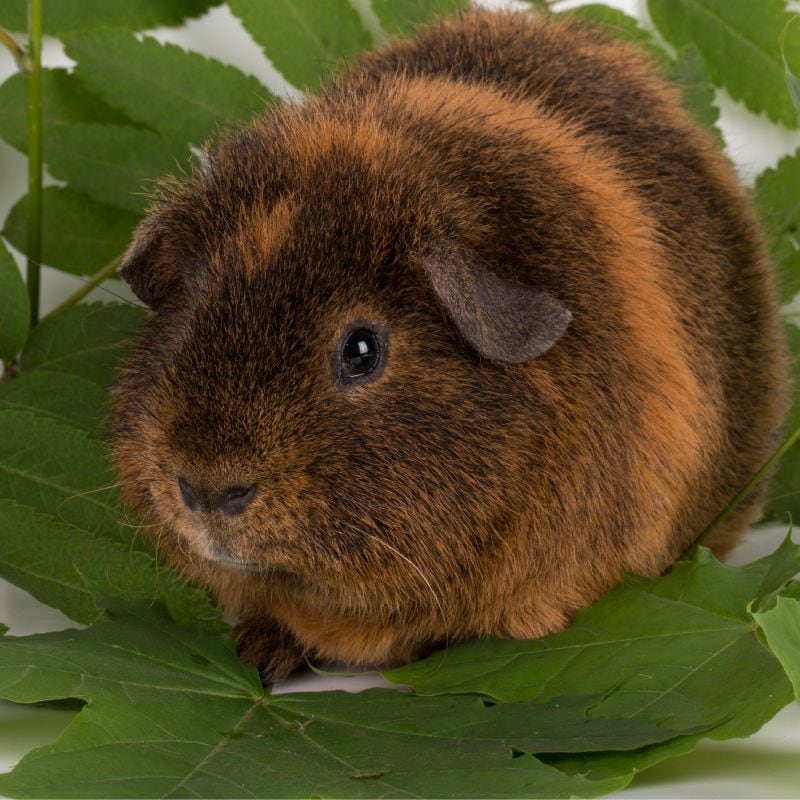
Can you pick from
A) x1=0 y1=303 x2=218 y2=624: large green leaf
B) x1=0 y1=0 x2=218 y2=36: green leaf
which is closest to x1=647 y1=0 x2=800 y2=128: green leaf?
x1=0 y1=0 x2=218 y2=36: green leaf

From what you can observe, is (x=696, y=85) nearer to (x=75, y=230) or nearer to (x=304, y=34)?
(x=304, y=34)

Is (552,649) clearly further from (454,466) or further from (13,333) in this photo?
(13,333)

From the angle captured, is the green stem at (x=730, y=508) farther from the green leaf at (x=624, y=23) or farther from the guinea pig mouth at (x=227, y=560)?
the green leaf at (x=624, y=23)

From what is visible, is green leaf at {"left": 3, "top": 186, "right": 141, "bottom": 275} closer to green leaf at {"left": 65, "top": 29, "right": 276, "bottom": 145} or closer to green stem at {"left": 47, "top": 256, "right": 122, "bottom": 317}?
green stem at {"left": 47, "top": 256, "right": 122, "bottom": 317}

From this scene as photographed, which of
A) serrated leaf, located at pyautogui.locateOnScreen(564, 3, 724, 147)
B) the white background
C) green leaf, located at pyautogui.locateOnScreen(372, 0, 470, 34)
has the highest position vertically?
green leaf, located at pyautogui.locateOnScreen(372, 0, 470, 34)

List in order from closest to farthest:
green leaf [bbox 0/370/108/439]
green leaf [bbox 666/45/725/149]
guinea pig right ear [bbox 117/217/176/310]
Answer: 1. guinea pig right ear [bbox 117/217/176/310]
2. green leaf [bbox 0/370/108/439]
3. green leaf [bbox 666/45/725/149]

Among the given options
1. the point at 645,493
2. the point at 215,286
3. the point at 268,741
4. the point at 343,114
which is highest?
the point at 343,114

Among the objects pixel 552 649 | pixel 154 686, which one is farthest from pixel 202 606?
pixel 552 649

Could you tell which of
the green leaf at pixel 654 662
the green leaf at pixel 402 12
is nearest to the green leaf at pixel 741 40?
the green leaf at pixel 402 12
